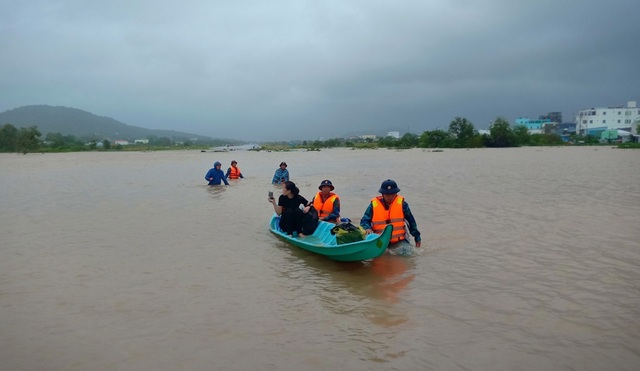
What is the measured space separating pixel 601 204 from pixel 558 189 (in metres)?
4.40

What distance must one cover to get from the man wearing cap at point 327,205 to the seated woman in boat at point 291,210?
46cm

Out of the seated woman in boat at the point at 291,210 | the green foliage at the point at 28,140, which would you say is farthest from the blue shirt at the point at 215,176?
the green foliage at the point at 28,140

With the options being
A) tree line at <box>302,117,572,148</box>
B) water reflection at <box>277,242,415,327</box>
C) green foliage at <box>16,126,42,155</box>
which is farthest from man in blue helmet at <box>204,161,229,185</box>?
green foliage at <box>16,126,42,155</box>

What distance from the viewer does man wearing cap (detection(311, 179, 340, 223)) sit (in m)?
10.1

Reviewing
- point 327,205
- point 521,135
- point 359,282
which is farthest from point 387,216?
point 521,135

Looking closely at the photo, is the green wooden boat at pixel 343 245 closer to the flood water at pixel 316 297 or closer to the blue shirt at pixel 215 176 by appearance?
the flood water at pixel 316 297

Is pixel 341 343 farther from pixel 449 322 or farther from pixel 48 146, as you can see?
pixel 48 146

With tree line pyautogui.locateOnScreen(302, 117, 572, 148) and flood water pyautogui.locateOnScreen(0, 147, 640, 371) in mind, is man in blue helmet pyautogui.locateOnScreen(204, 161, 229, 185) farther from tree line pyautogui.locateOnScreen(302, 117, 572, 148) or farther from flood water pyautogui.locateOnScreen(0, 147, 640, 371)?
tree line pyautogui.locateOnScreen(302, 117, 572, 148)

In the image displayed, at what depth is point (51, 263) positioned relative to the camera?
8875mm

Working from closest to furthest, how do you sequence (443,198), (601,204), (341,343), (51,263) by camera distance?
(341,343), (51,263), (601,204), (443,198)

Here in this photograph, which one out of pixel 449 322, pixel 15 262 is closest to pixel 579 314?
pixel 449 322

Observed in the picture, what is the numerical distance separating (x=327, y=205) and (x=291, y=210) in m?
0.85

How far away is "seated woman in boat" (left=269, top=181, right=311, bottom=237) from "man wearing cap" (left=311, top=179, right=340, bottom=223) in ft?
1.50

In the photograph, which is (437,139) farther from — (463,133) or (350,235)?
(350,235)
